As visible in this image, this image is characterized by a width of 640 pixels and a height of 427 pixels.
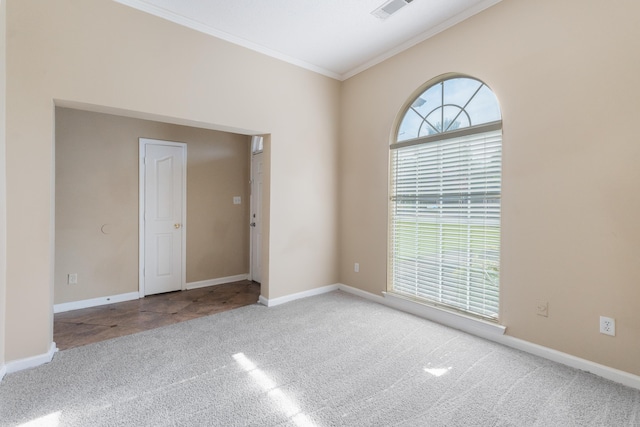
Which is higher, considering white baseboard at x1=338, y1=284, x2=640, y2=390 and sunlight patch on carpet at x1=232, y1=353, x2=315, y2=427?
white baseboard at x1=338, y1=284, x2=640, y2=390

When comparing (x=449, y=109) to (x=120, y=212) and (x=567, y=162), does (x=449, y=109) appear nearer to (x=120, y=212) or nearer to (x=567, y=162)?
(x=567, y=162)

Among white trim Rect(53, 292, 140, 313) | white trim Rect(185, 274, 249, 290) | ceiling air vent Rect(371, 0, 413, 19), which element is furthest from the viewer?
white trim Rect(185, 274, 249, 290)

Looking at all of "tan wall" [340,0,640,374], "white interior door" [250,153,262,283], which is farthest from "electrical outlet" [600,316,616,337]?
"white interior door" [250,153,262,283]

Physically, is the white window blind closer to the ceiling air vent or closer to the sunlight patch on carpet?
the ceiling air vent

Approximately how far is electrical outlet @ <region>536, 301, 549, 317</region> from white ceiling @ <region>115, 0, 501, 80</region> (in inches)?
107

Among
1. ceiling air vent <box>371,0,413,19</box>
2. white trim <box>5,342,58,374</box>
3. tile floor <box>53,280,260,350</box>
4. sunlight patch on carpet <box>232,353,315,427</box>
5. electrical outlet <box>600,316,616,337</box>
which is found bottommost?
tile floor <box>53,280,260,350</box>

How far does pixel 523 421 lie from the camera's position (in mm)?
1696

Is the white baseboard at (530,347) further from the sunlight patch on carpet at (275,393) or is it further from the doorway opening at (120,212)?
the doorway opening at (120,212)

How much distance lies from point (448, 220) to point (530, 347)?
1.29 m

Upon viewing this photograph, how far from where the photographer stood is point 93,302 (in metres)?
3.70

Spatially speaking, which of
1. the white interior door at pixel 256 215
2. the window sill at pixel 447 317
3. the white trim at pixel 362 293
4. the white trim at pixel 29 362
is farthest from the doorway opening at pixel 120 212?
the window sill at pixel 447 317

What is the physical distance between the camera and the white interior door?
4.82 meters

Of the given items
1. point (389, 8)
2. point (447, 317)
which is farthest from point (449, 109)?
point (447, 317)

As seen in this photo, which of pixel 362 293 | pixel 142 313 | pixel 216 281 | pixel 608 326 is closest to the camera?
pixel 608 326
